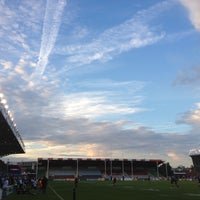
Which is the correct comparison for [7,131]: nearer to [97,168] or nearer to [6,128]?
[6,128]

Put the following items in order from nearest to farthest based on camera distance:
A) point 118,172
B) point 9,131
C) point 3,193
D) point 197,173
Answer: point 3,193 → point 9,131 → point 118,172 → point 197,173

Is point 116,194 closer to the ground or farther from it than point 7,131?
closer to the ground

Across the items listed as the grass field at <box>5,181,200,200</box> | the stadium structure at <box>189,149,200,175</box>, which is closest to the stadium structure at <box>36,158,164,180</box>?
the stadium structure at <box>189,149,200,175</box>

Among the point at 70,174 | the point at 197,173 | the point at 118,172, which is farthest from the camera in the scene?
the point at 197,173

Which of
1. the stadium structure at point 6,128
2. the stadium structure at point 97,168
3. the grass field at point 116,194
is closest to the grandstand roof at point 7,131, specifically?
the stadium structure at point 6,128

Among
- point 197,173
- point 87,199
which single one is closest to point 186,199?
point 87,199

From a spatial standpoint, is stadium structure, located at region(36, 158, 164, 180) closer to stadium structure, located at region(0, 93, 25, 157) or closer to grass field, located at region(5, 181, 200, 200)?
stadium structure, located at region(0, 93, 25, 157)

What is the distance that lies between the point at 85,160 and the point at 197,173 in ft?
157

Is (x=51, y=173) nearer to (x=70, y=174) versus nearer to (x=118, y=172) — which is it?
(x=70, y=174)

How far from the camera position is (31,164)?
138000 mm

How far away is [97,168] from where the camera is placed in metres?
Result: 147

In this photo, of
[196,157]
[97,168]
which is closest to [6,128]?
[97,168]

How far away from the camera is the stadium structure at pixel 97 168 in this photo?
138 meters

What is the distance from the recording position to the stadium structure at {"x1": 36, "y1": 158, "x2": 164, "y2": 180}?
138 m
